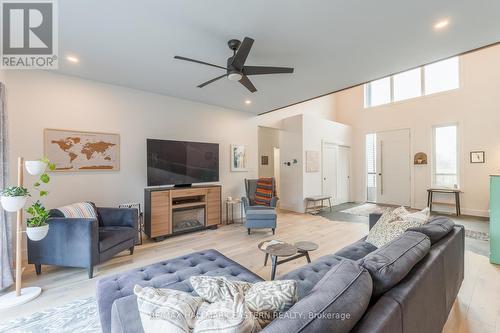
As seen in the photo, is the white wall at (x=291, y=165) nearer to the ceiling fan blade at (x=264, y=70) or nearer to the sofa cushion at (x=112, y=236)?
the ceiling fan blade at (x=264, y=70)

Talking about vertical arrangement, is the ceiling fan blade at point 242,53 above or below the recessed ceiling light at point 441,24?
below

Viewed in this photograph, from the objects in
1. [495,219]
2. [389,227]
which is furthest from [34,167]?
[495,219]

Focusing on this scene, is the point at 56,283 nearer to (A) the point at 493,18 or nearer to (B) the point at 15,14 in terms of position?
(B) the point at 15,14

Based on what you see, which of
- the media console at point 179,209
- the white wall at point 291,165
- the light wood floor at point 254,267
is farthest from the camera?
the white wall at point 291,165

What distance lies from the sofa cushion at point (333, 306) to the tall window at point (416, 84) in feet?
20.9

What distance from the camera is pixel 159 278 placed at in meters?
1.61

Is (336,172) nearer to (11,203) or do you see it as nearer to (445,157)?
(445,157)

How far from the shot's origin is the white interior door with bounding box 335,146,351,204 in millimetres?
7171

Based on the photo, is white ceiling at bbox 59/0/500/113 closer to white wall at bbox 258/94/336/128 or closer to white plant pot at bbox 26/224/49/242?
white plant pot at bbox 26/224/49/242

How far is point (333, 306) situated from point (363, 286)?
0.23 m

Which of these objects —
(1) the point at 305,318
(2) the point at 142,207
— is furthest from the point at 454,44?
(2) the point at 142,207

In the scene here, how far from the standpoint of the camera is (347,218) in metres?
5.18

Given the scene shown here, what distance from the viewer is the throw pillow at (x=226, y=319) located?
68cm

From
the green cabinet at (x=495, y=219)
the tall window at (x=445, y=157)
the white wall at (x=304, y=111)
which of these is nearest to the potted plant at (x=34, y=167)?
the white wall at (x=304, y=111)
